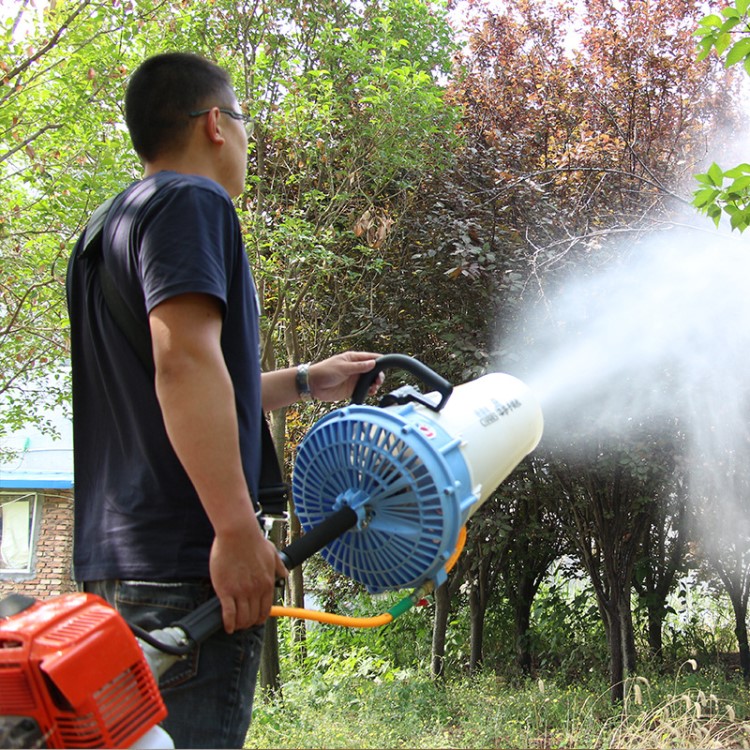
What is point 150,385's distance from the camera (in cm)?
133

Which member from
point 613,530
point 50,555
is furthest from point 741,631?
point 50,555

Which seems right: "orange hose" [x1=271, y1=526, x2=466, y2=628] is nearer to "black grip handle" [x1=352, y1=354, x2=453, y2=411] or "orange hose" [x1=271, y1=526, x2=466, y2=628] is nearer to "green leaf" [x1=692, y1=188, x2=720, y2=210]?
"black grip handle" [x1=352, y1=354, x2=453, y2=411]

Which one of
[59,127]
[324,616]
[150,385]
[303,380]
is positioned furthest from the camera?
[59,127]

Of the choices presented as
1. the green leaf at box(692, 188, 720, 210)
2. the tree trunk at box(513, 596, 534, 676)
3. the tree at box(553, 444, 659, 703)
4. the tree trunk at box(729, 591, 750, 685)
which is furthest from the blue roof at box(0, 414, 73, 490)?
the green leaf at box(692, 188, 720, 210)

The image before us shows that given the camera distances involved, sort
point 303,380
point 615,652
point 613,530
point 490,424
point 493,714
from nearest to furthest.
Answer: point 490,424 → point 303,380 → point 493,714 → point 615,652 → point 613,530

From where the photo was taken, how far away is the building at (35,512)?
12.3 metres

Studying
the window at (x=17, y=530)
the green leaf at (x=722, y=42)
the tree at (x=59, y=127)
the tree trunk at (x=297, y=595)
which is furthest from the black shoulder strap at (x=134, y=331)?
the window at (x=17, y=530)

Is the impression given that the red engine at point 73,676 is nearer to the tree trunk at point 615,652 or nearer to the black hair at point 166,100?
the black hair at point 166,100

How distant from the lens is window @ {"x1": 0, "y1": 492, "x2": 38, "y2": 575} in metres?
12.6

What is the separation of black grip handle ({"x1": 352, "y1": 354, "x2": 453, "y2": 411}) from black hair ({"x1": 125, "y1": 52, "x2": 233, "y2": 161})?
58cm

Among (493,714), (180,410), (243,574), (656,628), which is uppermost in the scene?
(180,410)

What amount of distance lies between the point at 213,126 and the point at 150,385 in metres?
0.50

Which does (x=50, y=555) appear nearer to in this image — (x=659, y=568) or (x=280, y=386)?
(x=659, y=568)

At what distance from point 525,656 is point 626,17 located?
5.35 m
